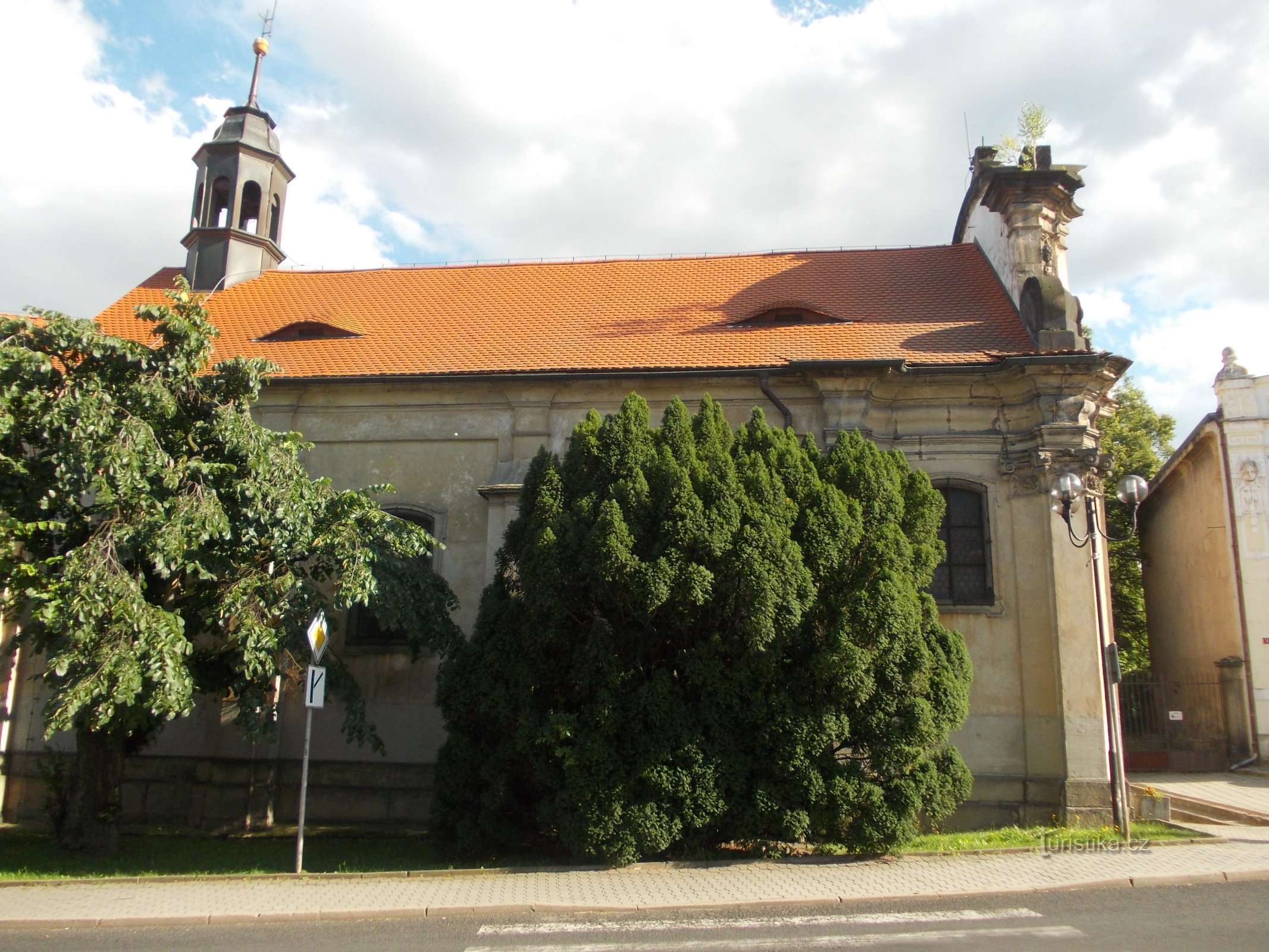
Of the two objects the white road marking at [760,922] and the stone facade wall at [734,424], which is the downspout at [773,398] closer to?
the stone facade wall at [734,424]

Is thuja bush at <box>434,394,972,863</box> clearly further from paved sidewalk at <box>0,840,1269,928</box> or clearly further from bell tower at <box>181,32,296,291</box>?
bell tower at <box>181,32,296,291</box>

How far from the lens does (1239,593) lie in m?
17.1

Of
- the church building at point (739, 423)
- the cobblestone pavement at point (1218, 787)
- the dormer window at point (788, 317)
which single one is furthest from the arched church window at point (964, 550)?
the cobblestone pavement at point (1218, 787)

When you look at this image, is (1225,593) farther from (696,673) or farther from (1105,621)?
(696,673)

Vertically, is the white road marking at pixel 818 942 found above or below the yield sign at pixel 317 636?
below

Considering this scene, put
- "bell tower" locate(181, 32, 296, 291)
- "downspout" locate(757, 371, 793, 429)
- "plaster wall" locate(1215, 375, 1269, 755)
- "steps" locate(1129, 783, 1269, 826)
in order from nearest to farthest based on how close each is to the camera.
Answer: "steps" locate(1129, 783, 1269, 826) → "downspout" locate(757, 371, 793, 429) → "plaster wall" locate(1215, 375, 1269, 755) → "bell tower" locate(181, 32, 296, 291)

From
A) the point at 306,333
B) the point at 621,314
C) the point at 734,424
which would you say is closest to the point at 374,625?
the point at 306,333

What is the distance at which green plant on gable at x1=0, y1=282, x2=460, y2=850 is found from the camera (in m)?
9.83

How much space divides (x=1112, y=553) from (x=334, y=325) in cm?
2294

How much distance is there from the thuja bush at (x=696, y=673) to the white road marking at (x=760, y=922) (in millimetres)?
1617

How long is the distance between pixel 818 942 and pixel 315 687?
19.9 ft

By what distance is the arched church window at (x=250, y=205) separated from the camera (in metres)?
20.9

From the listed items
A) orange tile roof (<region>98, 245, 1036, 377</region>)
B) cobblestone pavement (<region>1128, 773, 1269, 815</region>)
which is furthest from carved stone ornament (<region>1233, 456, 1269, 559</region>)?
orange tile roof (<region>98, 245, 1036, 377</region>)

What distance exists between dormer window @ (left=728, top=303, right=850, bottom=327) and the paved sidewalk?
9379 millimetres
